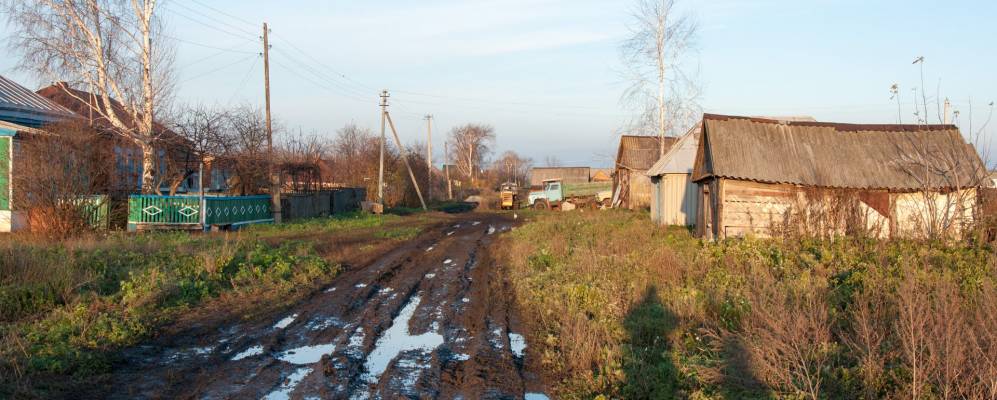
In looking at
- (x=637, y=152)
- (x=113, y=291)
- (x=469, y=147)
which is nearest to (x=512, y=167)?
(x=469, y=147)

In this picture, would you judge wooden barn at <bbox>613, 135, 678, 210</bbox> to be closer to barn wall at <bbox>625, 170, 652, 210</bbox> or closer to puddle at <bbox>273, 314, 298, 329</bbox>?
barn wall at <bbox>625, 170, 652, 210</bbox>

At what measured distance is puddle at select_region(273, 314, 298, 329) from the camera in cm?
917

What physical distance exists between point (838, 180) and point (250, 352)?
46.5 feet

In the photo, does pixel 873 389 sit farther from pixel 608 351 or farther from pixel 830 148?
pixel 830 148

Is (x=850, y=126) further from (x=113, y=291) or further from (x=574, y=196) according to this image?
(x=574, y=196)

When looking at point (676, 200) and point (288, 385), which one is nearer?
point (288, 385)

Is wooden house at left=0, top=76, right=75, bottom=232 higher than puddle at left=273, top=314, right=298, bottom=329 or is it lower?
higher

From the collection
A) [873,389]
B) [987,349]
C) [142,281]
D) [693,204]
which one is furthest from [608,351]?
[693,204]

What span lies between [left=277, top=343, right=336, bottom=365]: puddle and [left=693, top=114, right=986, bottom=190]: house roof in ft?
37.5

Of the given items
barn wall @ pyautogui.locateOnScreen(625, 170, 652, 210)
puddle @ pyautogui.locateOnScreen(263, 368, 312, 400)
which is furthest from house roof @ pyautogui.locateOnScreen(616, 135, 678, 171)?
puddle @ pyautogui.locateOnScreen(263, 368, 312, 400)

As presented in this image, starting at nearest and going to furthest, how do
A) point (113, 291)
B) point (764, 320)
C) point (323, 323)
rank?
point (764, 320)
point (323, 323)
point (113, 291)

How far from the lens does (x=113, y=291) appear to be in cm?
1072

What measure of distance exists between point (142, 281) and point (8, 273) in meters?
1.96

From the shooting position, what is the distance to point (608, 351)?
7285 mm
